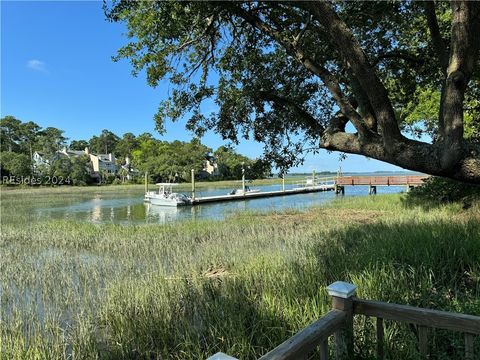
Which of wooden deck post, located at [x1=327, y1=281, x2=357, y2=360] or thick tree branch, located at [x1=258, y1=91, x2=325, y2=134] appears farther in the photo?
thick tree branch, located at [x1=258, y1=91, x2=325, y2=134]

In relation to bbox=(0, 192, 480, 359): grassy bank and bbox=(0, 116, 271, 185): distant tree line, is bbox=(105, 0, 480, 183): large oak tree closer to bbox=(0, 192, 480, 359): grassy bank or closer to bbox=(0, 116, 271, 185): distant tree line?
bbox=(0, 192, 480, 359): grassy bank

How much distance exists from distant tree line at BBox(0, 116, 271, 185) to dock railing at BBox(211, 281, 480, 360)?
55419mm

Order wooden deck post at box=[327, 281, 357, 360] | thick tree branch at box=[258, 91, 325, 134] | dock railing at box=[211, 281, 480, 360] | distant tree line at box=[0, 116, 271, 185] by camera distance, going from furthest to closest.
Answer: distant tree line at box=[0, 116, 271, 185] < thick tree branch at box=[258, 91, 325, 134] < wooden deck post at box=[327, 281, 357, 360] < dock railing at box=[211, 281, 480, 360]

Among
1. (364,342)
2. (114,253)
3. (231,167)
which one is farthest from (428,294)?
(231,167)

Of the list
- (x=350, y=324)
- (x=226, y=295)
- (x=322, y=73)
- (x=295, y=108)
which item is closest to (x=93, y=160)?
(x=226, y=295)

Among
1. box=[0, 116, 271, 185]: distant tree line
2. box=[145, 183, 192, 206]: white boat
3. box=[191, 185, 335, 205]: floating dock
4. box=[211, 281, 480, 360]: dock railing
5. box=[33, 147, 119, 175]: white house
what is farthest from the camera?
box=[33, 147, 119, 175]: white house

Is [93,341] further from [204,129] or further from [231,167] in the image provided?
[231,167]

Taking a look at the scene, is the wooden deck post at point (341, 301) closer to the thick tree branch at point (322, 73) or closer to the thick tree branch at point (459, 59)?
the thick tree branch at point (459, 59)

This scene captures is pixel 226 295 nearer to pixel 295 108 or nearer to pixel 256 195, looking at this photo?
pixel 295 108

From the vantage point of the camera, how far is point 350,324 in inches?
111

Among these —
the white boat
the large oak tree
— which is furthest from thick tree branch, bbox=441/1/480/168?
the white boat

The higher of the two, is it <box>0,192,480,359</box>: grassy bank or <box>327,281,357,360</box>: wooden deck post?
<box>327,281,357,360</box>: wooden deck post

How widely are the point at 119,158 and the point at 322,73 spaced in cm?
9705

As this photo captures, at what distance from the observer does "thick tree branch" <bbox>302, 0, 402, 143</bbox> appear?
3688mm
